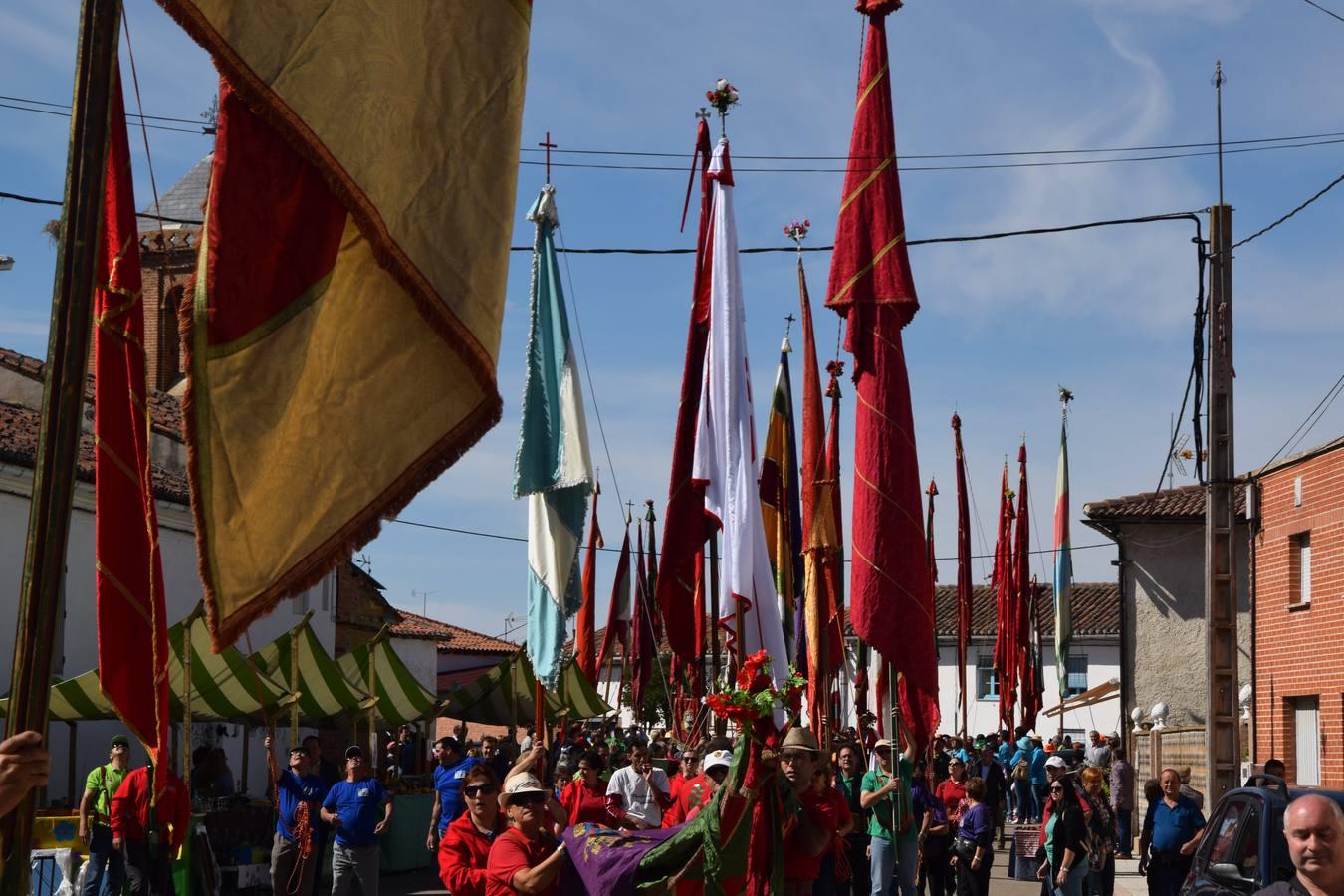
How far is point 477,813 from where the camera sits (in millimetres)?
8500

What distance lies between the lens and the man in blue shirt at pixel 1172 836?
14680 mm

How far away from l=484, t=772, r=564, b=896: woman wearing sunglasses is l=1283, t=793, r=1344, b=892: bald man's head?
3.28m

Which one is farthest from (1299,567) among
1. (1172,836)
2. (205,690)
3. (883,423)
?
(205,690)

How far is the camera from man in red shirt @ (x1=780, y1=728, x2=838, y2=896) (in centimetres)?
917

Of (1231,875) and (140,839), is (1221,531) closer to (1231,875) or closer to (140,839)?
(1231,875)

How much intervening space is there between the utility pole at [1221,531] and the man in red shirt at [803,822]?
772 cm

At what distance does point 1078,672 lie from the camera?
63312 millimetres

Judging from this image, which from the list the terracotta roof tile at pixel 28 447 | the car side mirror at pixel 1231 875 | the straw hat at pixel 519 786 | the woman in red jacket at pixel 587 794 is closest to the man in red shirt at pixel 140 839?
the woman in red jacket at pixel 587 794

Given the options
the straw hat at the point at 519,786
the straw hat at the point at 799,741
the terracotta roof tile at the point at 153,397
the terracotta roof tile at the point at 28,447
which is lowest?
the straw hat at the point at 519,786

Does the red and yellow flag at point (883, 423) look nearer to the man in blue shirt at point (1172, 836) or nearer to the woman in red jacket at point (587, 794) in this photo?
the woman in red jacket at point (587, 794)

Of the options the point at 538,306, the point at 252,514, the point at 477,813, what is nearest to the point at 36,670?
the point at 252,514

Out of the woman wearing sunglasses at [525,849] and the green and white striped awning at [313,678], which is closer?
the woman wearing sunglasses at [525,849]

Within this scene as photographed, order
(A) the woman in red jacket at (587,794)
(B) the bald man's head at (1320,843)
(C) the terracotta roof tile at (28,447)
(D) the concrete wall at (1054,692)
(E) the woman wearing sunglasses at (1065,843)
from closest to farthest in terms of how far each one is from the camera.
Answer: (B) the bald man's head at (1320,843), (A) the woman in red jacket at (587,794), (E) the woman wearing sunglasses at (1065,843), (C) the terracotta roof tile at (28,447), (D) the concrete wall at (1054,692)

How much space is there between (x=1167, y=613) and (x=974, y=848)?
2078cm
